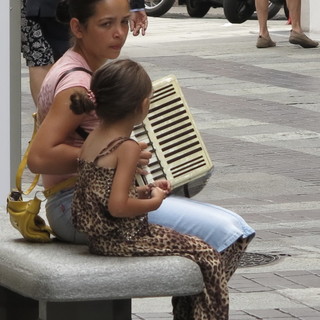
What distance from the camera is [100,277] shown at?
4191 millimetres

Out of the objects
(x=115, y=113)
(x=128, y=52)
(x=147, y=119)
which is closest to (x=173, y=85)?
(x=147, y=119)

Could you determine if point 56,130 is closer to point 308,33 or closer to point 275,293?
point 275,293

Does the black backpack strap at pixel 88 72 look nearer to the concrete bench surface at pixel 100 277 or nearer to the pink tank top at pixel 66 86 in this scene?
the pink tank top at pixel 66 86

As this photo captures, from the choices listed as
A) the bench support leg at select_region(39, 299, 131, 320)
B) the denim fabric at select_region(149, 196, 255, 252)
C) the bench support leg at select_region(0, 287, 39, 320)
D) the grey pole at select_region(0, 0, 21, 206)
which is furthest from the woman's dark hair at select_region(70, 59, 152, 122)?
the grey pole at select_region(0, 0, 21, 206)

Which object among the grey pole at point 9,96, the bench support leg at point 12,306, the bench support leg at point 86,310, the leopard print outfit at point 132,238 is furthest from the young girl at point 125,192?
the grey pole at point 9,96

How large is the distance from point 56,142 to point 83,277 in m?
0.54

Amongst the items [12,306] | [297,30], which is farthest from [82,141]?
[297,30]

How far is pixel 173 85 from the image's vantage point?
4.80 meters

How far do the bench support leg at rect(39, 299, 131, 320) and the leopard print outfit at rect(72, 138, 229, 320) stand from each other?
0.23 meters

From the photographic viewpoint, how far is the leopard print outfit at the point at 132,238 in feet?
14.2

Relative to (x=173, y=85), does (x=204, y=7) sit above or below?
below

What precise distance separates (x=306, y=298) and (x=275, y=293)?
0.17 metres

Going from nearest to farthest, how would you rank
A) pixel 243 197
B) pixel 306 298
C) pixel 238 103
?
pixel 306 298, pixel 243 197, pixel 238 103

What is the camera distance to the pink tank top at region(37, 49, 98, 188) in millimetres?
4582
